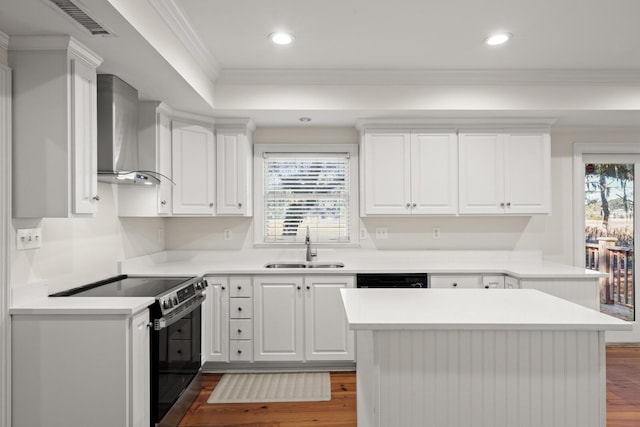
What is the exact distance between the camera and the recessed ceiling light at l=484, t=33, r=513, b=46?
Answer: 262 cm

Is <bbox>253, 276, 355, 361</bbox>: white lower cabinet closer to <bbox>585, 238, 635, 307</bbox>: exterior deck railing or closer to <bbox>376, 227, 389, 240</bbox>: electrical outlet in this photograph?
<bbox>376, 227, 389, 240</bbox>: electrical outlet

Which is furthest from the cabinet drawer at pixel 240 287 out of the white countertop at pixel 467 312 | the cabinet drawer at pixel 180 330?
the white countertop at pixel 467 312

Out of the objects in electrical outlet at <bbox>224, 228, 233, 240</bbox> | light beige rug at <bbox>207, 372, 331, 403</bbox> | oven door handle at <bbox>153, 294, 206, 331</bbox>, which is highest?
electrical outlet at <bbox>224, 228, 233, 240</bbox>

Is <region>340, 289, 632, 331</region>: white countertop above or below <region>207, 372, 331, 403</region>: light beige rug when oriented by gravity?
above

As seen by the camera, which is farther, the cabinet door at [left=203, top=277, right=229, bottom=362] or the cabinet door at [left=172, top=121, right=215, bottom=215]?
the cabinet door at [left=172, top=121, right=215, bottom=215]

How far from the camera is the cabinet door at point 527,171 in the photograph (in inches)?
143

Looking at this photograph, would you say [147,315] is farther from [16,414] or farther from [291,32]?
[291,32]

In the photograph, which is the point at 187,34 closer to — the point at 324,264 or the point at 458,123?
the point at 324,264

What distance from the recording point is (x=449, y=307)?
1917 mm

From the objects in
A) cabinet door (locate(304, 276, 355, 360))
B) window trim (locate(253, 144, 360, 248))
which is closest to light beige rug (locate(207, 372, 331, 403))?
cabinet door (locate(304, 276, 355, 360))

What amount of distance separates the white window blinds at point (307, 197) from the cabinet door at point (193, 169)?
25.6 inches

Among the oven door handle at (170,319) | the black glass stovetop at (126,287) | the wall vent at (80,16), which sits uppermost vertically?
the wall vent at (80,16)

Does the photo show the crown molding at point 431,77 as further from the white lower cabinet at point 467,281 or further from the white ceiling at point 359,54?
the white lower cabinet at point 467,281

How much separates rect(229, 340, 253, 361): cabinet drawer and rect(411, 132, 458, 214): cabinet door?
76.5 inches
